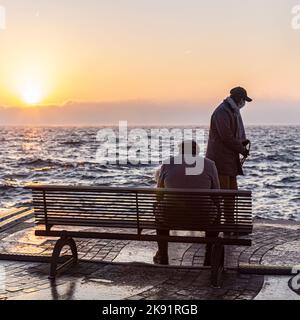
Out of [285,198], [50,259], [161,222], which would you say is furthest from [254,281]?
[285,198]

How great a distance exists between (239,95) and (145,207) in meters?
2.44

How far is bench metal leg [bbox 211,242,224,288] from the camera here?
581 cm

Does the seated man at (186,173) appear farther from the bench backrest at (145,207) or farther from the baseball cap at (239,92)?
the baseball cap at (239,92)

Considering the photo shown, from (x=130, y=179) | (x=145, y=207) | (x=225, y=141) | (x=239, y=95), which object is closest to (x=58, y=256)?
(x=145, y=207)

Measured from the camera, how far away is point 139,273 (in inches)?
247

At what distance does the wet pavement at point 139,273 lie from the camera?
5641mm

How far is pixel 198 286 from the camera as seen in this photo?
228 inches

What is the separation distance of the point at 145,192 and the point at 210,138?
2.13 metres

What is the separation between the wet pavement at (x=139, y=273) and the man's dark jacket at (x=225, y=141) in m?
1.04

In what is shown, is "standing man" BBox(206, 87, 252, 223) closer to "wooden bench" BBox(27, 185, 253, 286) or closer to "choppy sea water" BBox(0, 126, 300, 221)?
"wooden bench" BBox(27, 185, 253, 286)

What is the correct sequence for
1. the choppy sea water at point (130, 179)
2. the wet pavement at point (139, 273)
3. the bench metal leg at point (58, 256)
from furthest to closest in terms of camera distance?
the choppy sea water at point (130, 179) → the bench metal leg at point (58, 256) → the wet pavement at point (139, 273)

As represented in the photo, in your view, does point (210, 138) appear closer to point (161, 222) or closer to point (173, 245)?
point (173, 245)

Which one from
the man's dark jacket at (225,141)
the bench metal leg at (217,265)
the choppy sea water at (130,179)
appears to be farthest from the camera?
the choppy sea water at (130,179)

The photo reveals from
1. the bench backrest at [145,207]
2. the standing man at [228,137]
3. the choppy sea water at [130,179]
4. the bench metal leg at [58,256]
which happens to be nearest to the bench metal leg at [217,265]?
the bench backrest at [145,207]
